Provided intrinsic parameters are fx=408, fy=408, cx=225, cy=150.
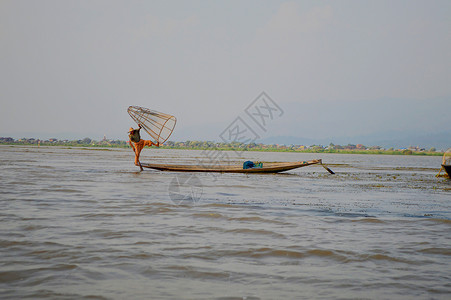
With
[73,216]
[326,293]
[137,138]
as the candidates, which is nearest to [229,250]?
[326,293]

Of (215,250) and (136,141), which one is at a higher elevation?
(136,141)

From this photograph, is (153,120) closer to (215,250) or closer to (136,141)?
(136,141)

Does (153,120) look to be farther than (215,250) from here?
Yes

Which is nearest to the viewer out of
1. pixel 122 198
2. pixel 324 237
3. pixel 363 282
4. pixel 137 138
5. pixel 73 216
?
pixel 363 282

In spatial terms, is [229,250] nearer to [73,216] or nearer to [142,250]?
[142,250]

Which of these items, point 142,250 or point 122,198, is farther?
point 122,198

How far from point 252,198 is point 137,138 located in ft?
33.7

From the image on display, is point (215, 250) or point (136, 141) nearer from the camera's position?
point (215, 250)

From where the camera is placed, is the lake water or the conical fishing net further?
the conical fishing net

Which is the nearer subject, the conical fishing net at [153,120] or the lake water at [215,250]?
the lake water at [215,250]

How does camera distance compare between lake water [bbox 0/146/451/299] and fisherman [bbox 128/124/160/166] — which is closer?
lake water [bbox 0/146/451/299]

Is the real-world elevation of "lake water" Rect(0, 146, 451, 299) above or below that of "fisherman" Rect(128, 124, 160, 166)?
below

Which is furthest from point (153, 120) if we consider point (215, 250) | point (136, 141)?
point (215, 250)

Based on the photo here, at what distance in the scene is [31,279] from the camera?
4387 millimetres
